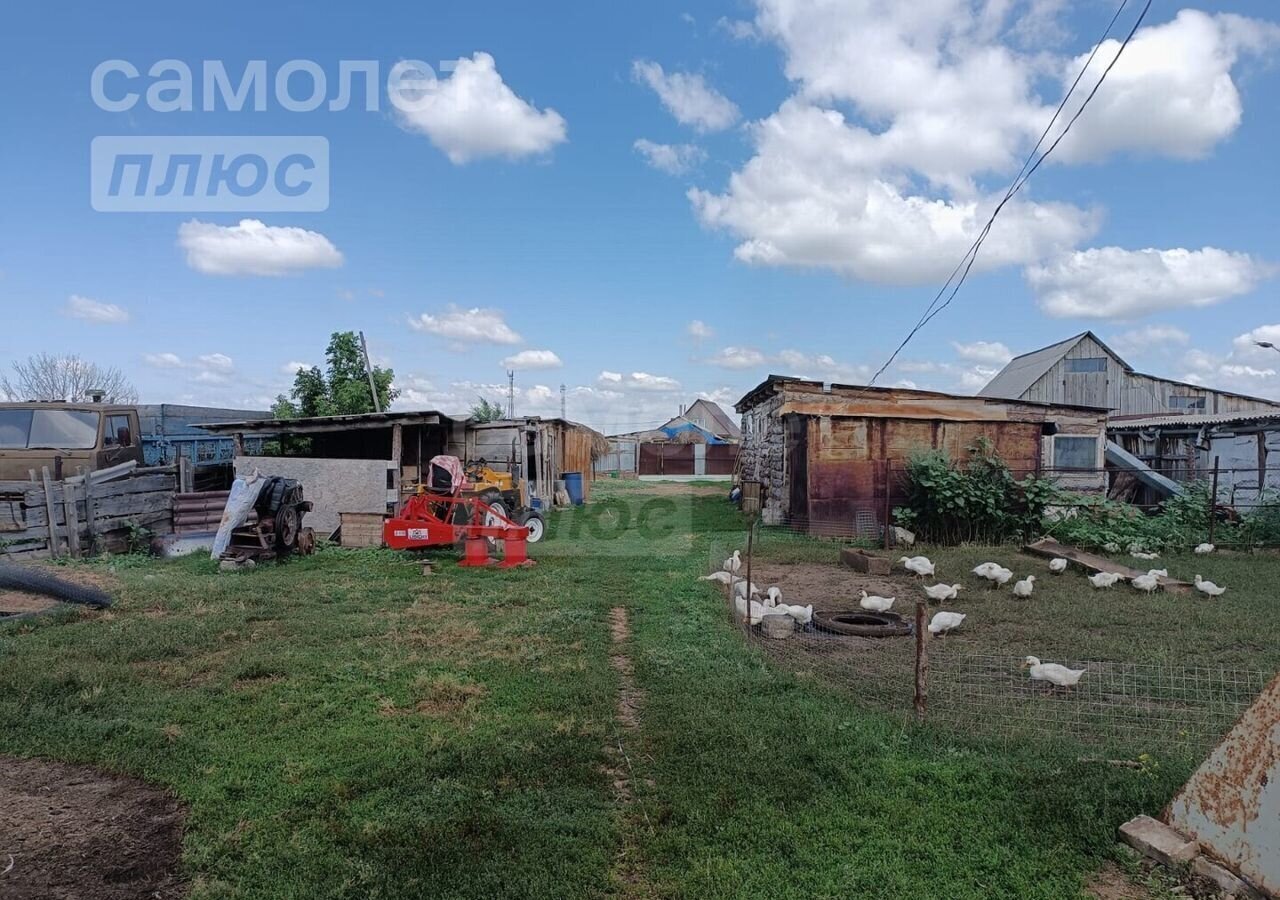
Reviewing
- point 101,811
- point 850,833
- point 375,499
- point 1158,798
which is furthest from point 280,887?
point 375,499

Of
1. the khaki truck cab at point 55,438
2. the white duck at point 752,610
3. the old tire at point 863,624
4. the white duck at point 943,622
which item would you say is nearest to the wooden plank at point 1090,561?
the white duck at point 943,622

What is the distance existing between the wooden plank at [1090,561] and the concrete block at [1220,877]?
6.40 metres

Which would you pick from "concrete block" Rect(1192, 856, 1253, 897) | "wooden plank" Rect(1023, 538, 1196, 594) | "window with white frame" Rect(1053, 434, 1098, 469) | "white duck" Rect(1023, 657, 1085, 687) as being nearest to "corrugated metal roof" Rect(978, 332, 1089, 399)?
"window with white frame" Rect(1053, 434, 1098, 469)

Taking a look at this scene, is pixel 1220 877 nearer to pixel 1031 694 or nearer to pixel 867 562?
pixel 1031 694

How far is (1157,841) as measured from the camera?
2.92 metres

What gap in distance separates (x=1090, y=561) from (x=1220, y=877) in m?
7.65

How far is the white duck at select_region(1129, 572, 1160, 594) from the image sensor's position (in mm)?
8008

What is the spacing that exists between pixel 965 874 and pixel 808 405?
11.5 meters

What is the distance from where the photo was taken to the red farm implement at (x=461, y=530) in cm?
984

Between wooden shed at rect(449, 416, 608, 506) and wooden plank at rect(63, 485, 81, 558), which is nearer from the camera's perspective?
wooden plank at rect(63, 485, 81, 558)

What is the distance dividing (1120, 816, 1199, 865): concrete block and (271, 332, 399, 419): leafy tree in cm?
1861

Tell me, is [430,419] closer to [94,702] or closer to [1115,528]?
[94,702]

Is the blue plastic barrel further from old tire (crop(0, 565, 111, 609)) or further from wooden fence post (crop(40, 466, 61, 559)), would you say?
old tire (crop(0, 565, 111, 609))

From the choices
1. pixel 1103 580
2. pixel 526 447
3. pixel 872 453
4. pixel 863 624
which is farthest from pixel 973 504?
pixel 526 447
